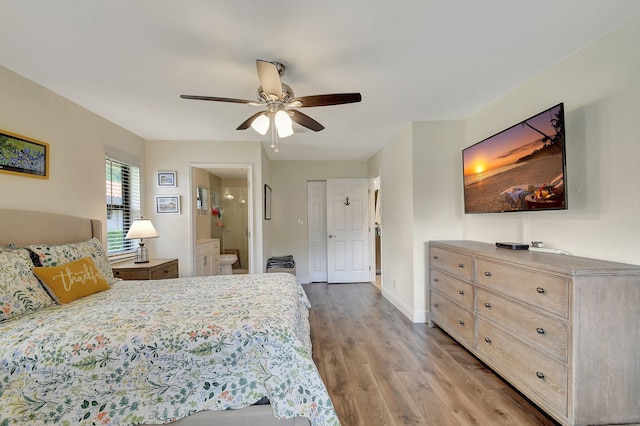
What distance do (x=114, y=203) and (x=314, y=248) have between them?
3.18 meters

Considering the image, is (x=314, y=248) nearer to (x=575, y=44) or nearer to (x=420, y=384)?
(x=420, y=384)

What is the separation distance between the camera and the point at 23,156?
6.79 ft

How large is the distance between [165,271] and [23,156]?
5.35 feet

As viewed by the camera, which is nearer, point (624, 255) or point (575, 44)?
point (624, 255)

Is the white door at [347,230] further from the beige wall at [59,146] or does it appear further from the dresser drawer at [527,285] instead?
the beige wall at [59,146]

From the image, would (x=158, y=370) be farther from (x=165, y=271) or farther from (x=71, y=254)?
(x=165, y=271)

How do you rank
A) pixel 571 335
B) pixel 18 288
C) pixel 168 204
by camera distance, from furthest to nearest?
pixel 168 204 < pixel 18 288 < pixel 571 335

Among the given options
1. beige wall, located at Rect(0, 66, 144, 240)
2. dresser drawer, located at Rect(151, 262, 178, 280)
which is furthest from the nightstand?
beige wall, located at Rect(0, 66, 144, 240)

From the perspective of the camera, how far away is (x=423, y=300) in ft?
10.3

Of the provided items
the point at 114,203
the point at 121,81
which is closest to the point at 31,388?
the point at 121,81

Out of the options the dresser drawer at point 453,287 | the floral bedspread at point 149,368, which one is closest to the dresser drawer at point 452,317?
the dresser drawer at point 453,287

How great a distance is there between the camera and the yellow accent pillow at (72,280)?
1698mm

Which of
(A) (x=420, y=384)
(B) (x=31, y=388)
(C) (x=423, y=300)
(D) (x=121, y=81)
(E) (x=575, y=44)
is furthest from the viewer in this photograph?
(C) (x=423, y=300)

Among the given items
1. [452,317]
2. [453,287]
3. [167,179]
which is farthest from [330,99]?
[167,179]
